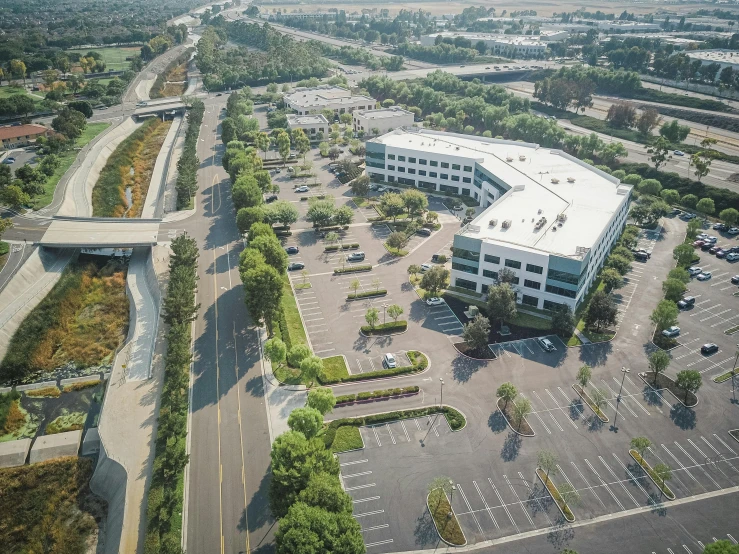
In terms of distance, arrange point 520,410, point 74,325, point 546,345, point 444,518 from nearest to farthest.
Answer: point 444,518 < point 520,410 < point 546,345 < point 74,325

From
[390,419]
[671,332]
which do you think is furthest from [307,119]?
[390,419]

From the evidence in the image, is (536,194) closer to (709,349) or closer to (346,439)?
(709,349)

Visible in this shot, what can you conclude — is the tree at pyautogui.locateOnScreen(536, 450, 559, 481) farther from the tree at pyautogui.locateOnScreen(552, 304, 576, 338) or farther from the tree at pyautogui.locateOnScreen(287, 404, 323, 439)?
the tree at pyautogui.locateOnScreen(287, 404, 323, 439)

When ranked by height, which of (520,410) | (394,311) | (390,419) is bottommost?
(390,419)

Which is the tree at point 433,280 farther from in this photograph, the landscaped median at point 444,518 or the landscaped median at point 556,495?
the landscaped median at point 444,518

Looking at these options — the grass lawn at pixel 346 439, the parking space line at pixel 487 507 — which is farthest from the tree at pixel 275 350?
the parking space line at pixel 487 507

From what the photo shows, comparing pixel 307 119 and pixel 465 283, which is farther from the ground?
pixel 307 119
